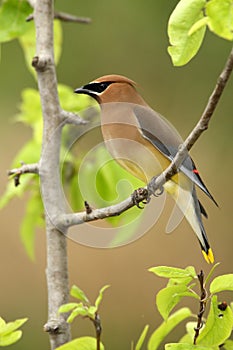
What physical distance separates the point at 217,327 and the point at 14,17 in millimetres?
740

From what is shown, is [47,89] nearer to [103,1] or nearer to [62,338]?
[62,338]

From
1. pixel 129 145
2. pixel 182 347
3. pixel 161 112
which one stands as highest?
pixel 161 112

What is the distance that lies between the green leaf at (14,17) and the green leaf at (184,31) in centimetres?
59

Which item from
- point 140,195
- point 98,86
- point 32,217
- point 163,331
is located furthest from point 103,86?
point 32,217

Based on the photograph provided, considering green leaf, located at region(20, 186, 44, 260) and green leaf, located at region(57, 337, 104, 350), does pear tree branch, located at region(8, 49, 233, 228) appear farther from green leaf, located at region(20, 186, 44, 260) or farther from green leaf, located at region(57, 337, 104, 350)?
green leaf, located at region(20, 186, 44, 260)

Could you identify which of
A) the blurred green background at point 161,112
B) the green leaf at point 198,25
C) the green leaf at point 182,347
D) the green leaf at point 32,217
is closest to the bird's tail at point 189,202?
the green leaf at point 32,217

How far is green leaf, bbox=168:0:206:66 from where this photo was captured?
2.98ft

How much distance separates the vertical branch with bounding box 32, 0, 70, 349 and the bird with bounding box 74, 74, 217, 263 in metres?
0.07

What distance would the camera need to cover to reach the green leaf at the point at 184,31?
35.7 inches

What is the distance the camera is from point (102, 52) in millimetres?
4180

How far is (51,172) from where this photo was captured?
123cm

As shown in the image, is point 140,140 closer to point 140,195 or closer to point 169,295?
point 140,195

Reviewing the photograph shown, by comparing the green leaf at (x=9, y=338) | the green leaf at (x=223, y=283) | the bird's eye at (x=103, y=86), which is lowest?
the green leaf at (x=9, y=338)

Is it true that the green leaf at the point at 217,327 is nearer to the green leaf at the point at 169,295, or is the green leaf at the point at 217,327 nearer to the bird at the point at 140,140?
the green leaf at the point at 169,295
